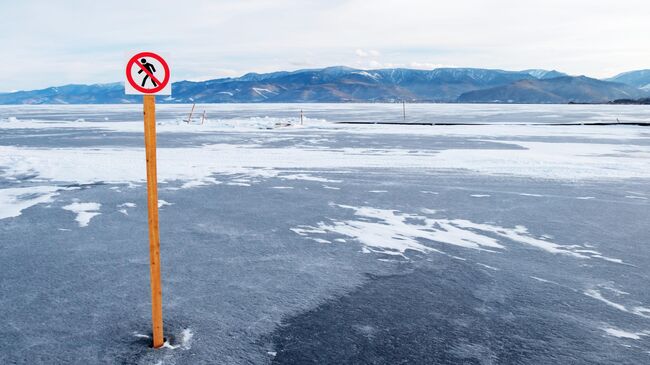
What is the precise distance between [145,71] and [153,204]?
0.99m

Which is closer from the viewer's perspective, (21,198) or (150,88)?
(150,88)

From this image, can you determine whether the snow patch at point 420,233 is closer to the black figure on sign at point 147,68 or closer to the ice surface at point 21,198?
the black figure on sign at point 147,68

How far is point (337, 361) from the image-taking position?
3.81 meters

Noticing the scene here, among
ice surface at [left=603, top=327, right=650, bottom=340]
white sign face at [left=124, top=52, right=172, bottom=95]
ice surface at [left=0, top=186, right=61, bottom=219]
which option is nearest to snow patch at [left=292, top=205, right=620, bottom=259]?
ice surface at [left=603, top=327, right=650, bottom=340]

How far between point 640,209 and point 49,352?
9205 mm

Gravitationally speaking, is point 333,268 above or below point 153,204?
below

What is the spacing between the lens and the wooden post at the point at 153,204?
3.73 m

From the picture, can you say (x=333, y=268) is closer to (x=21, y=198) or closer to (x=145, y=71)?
(x=145, y=71)

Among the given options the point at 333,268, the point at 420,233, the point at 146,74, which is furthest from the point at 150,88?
the point at 420,233

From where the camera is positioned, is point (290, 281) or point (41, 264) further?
point (41, 264)

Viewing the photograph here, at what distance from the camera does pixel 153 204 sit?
387 cm

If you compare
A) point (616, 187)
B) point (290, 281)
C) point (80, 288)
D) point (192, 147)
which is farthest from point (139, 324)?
point (192, 147)

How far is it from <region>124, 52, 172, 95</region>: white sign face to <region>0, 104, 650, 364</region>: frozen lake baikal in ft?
6.62

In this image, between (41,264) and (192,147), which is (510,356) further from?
(192,147)
